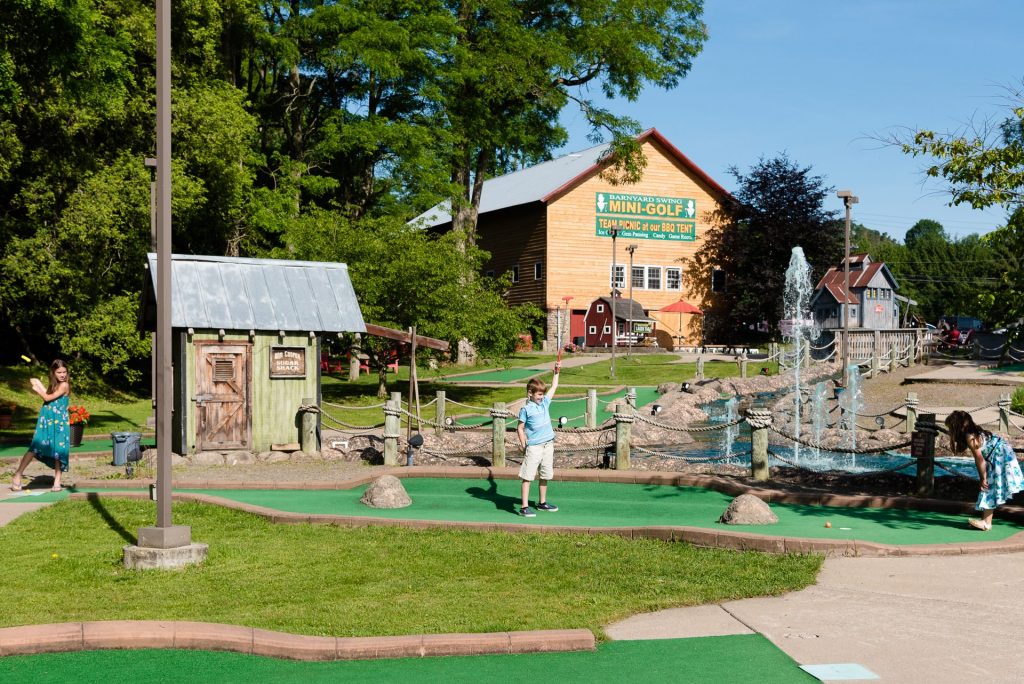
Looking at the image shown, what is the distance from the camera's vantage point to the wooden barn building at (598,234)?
5525cm

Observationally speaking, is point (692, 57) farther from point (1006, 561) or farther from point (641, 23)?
point (1006, 561)

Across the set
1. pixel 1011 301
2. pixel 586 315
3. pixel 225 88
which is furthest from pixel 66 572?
pixel 586 315

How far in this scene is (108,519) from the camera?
1252cm

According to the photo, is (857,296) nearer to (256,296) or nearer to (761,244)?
(761,244)

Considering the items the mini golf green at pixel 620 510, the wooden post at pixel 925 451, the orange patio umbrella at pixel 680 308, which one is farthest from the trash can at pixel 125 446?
the orange patio umbrella at pixel 680 308

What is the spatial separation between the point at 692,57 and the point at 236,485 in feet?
109

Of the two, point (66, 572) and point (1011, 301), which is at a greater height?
point (1011, 301)

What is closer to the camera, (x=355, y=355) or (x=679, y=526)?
(x=679, y=526)

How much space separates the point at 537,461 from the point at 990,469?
545 centimetres

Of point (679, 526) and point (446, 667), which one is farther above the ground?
point (679, 526)

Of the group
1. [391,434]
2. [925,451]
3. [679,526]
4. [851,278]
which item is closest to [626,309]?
[851,278]

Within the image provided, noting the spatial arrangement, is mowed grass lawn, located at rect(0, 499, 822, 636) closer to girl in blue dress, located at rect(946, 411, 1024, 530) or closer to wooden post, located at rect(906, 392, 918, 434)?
girl in blue dress, located at rect(946, 411, 1024, 530)

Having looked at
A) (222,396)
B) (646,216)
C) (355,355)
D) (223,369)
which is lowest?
(222,396)

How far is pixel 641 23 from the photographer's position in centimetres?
4172
